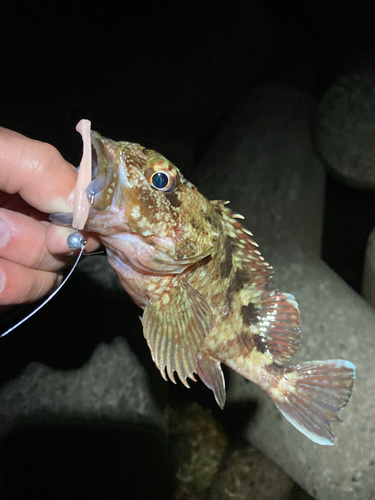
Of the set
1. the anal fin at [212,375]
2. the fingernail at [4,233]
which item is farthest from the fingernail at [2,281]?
the anal fin at [212,375]

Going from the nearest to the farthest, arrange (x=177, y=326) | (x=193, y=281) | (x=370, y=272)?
(x=177, y=326) → (x=193, y=281) → (x=370, y=272)

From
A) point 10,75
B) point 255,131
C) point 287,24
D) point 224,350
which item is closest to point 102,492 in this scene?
point 224,350

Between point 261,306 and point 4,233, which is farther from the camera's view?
point 261,306

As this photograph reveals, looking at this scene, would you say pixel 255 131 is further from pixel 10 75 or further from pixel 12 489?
pixel 12 489

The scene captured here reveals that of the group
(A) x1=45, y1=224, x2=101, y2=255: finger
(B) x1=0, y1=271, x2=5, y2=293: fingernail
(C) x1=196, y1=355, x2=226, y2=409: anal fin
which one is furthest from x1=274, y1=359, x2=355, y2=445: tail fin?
(B) x1=0, y1=271, x2=5, y2=293: fingernail

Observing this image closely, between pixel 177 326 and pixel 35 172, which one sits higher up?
pixel 35 172

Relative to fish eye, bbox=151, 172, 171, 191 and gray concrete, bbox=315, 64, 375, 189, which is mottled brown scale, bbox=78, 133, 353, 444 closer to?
fish eye, bbox=151, 172, 171, 191

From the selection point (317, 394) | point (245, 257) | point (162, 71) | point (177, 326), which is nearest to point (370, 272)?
point (317, 394)

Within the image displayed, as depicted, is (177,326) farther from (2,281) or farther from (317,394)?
(317,394)
